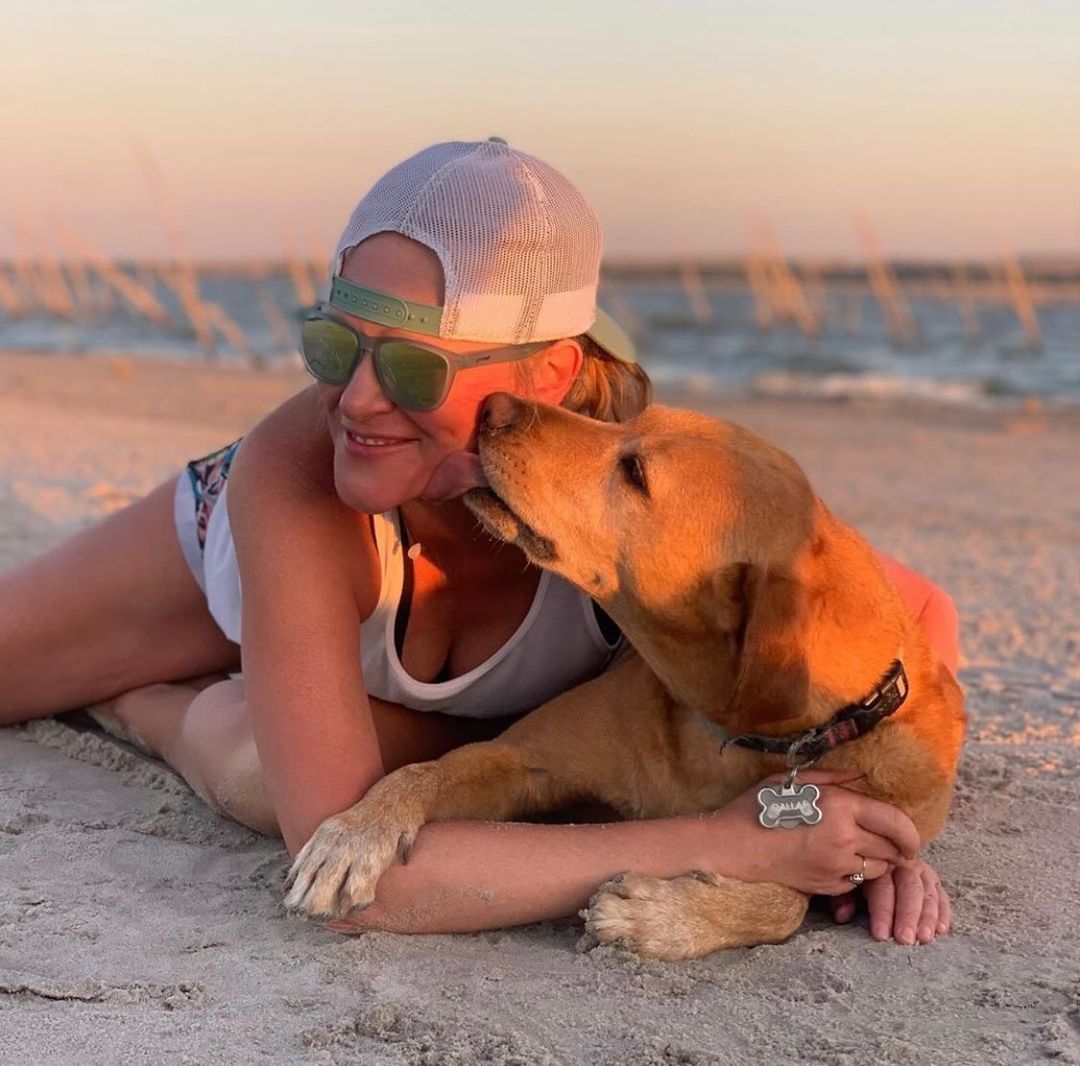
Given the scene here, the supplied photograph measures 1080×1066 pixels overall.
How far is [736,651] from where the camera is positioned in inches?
118

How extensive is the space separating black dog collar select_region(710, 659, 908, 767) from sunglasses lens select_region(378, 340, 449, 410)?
103 cm

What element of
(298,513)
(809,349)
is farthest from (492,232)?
(809,349)

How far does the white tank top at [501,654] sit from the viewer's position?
11.1ft

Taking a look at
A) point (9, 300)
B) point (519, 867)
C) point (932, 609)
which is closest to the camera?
point (519, 867)

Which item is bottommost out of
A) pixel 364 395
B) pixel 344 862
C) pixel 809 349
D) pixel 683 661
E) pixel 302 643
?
pixel 809 349

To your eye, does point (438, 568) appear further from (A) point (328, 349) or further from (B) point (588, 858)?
(B) point (588, 858)

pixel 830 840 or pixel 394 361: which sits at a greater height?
pixel 394 361

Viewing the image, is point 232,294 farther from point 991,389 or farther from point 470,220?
point 470,220

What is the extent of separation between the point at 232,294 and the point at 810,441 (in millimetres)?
43537

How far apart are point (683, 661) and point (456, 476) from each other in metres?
0.68

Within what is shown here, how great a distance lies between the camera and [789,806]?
297 cm

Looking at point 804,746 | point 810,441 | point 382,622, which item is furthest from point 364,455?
point 810,441

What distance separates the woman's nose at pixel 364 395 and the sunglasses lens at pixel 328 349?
0.04 meters

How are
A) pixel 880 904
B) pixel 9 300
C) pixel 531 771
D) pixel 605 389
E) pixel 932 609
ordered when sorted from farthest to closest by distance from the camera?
pixel 9 300, pixel 932 609, pixel 605 389, pixel 531 771, pixel 880 904
